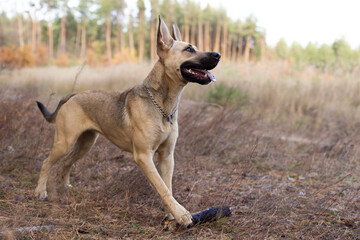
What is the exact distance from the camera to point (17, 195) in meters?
4.18

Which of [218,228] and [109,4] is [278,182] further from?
[109,4]

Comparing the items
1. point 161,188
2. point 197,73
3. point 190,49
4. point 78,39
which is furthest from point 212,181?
point 78,39

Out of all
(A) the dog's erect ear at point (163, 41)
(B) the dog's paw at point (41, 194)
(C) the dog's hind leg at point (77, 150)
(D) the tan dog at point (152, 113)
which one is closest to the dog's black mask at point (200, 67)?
(D) the tan dog at point (152, 113)

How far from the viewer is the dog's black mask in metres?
3.51

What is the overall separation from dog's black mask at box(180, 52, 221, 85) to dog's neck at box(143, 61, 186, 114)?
19 cm

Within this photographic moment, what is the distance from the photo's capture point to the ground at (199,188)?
3.30 meters

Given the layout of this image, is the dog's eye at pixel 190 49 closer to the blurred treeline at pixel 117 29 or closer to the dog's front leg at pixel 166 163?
the dog's front leg at pixel 166 163

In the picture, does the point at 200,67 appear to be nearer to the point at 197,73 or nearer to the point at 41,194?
the point at 197,73

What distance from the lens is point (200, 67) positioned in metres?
3.55

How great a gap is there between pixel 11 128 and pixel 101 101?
2410 mm

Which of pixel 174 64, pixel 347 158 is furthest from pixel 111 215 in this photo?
pixel 347 158

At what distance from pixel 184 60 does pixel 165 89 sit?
378 millimetres

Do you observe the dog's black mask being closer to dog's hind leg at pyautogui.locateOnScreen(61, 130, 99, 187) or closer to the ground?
the ground

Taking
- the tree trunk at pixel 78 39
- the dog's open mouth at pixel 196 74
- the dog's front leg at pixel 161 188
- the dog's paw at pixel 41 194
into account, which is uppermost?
the dog's open mouth at pixel 196 74
